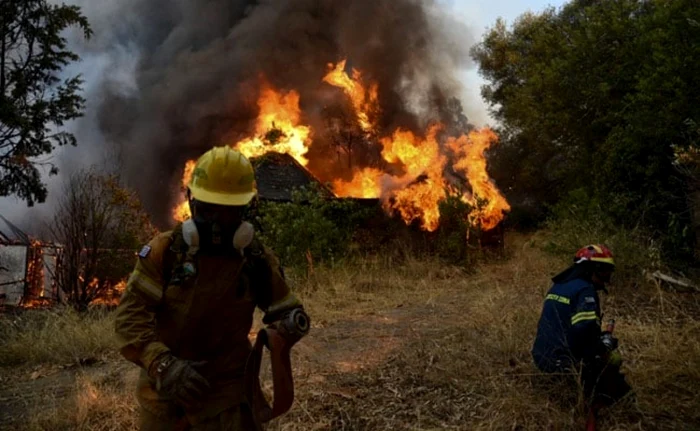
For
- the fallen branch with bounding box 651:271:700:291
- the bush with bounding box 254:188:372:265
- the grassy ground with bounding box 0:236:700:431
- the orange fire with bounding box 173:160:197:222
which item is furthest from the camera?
the orange fire with bounding box 173:160:197:222

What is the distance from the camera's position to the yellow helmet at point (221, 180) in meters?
2.50

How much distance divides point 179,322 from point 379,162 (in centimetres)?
1736

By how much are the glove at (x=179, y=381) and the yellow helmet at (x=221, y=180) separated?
0.69m

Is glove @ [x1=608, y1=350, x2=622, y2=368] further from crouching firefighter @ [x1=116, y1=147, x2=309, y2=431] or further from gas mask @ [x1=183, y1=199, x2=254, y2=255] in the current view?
gas mask @ [x1=183, y1=199, x2=254, y2=255]

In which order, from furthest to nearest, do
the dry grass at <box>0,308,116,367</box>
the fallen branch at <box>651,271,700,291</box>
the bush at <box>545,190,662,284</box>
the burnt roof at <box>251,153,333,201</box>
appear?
the burnt roof at <box>251,153,333,201</box>, the bush at <box>545,190,662,284</box>, the fallen branch at <box>651,271,700,291</box>, the dry grass at <box>0,308,116,367</box>

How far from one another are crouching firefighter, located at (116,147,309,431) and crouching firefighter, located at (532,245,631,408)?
215cm

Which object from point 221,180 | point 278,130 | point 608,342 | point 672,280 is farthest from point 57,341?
point 278,130

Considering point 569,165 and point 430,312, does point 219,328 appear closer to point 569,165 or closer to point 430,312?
point 430,312

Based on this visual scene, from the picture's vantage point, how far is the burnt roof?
15930 mm

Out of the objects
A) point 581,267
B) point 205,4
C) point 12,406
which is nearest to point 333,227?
point 12,406

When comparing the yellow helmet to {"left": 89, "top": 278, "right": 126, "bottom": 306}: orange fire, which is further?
{"left": 89, "top": 278, "right": 126, "bottom": 306}: orange fire

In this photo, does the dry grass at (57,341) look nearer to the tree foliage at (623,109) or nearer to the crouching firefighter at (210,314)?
the crouching firefighter at (210,314)

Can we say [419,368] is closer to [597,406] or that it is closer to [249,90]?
[597,406]

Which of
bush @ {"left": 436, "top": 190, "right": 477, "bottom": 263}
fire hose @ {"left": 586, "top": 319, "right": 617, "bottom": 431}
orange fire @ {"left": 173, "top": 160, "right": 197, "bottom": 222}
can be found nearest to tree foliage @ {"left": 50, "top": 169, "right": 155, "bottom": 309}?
orange fire @ {"left": 173, "top": 160, "right": 197, "bottom": 222}
